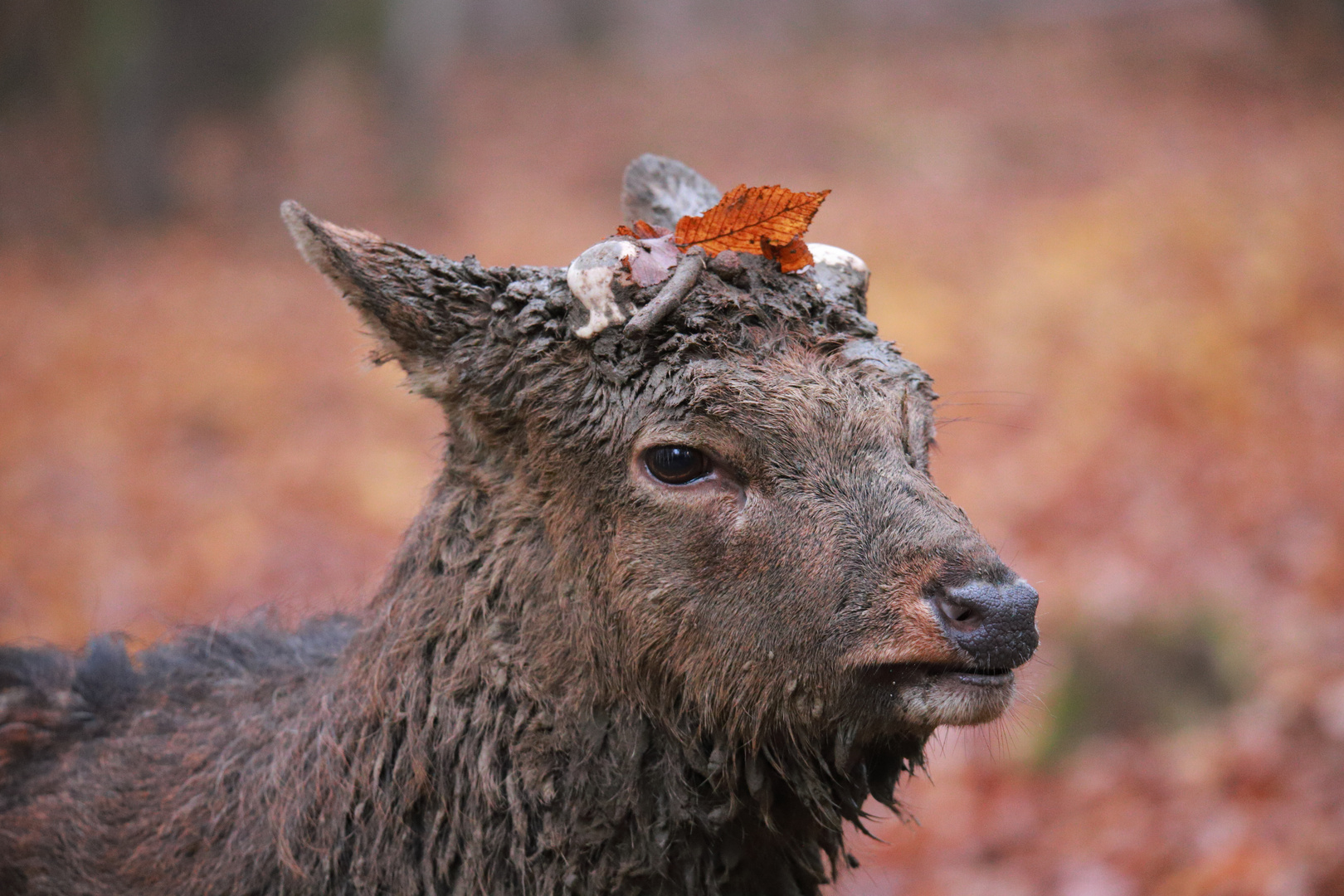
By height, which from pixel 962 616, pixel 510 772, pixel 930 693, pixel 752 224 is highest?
pixel 752 224

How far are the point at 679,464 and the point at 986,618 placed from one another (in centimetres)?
79

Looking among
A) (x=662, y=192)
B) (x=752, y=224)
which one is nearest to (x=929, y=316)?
(x=662, y=192)

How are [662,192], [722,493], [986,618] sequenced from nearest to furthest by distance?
[986,618] < [722,493] < [662,192]

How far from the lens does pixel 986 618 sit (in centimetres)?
231

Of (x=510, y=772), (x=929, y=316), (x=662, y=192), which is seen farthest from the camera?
(x=929, y=316)

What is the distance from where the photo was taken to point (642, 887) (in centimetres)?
265

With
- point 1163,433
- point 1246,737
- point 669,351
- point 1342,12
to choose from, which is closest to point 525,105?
point 1342,12

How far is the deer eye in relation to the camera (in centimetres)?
260

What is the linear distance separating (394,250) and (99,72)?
1588 cm

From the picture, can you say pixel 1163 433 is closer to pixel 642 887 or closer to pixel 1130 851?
pixel 1130 851

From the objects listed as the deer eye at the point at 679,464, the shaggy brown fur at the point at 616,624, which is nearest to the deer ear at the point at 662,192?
the shaggy brown fur at the point at 616,624

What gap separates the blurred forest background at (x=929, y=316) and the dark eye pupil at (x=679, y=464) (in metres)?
0.91

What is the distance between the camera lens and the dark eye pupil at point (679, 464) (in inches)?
102

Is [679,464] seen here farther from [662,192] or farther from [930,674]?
[662,192]
